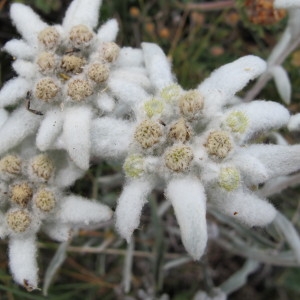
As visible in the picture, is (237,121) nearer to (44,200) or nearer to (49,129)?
(49,129)

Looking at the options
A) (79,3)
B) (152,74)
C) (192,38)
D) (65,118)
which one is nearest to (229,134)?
(152,74)

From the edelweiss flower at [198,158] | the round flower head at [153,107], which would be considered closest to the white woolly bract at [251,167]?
the edelweiss flower at [198,158]

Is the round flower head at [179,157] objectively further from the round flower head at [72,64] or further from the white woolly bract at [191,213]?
the round flower head at [72,64]

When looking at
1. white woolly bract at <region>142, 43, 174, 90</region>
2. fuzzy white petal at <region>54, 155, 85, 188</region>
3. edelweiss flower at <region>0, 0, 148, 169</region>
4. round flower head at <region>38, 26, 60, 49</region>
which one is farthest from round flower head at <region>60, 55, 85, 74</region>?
fuzzy white petal at <region>54, 155, 85, 188</region>

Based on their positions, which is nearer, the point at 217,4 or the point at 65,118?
the point at 65,118

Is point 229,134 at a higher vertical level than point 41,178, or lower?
higher

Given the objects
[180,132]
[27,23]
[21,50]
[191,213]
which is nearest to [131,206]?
[191,213]

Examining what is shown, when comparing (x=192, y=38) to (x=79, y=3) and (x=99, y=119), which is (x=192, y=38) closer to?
(x=79, y=3)
